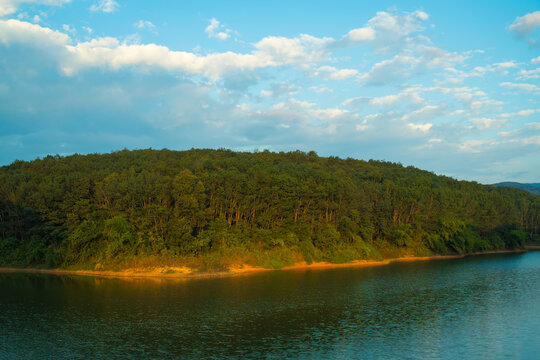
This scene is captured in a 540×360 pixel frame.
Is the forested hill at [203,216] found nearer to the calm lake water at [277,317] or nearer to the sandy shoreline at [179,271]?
the sandy shoreline at [179,271]

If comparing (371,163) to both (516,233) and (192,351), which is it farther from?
(192,351)

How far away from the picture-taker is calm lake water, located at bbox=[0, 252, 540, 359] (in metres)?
26.6

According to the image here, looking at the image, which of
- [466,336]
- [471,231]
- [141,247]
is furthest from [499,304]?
[471,231]

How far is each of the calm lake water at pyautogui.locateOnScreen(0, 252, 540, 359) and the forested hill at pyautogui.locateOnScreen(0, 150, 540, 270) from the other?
7.78m

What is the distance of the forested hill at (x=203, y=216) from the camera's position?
60562mm

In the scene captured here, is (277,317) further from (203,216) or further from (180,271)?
(203,216)

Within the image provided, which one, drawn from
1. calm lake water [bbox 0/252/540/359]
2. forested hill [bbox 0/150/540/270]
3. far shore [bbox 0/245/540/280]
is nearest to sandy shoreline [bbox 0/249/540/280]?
far shore [bbox 0/245/540/280]

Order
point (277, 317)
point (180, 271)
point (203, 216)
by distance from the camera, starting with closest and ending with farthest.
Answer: point (277, 317) → point (180, 271) → point (203, 216)

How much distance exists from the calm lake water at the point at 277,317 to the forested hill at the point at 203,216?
7.78 meters

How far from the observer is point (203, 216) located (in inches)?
2429

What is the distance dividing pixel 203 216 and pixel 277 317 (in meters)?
29.8

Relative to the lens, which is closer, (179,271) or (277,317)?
(277,317)

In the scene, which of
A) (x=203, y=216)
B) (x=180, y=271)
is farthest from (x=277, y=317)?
(x=203, y=216)

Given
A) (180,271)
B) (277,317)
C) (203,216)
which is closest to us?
(277,317)
